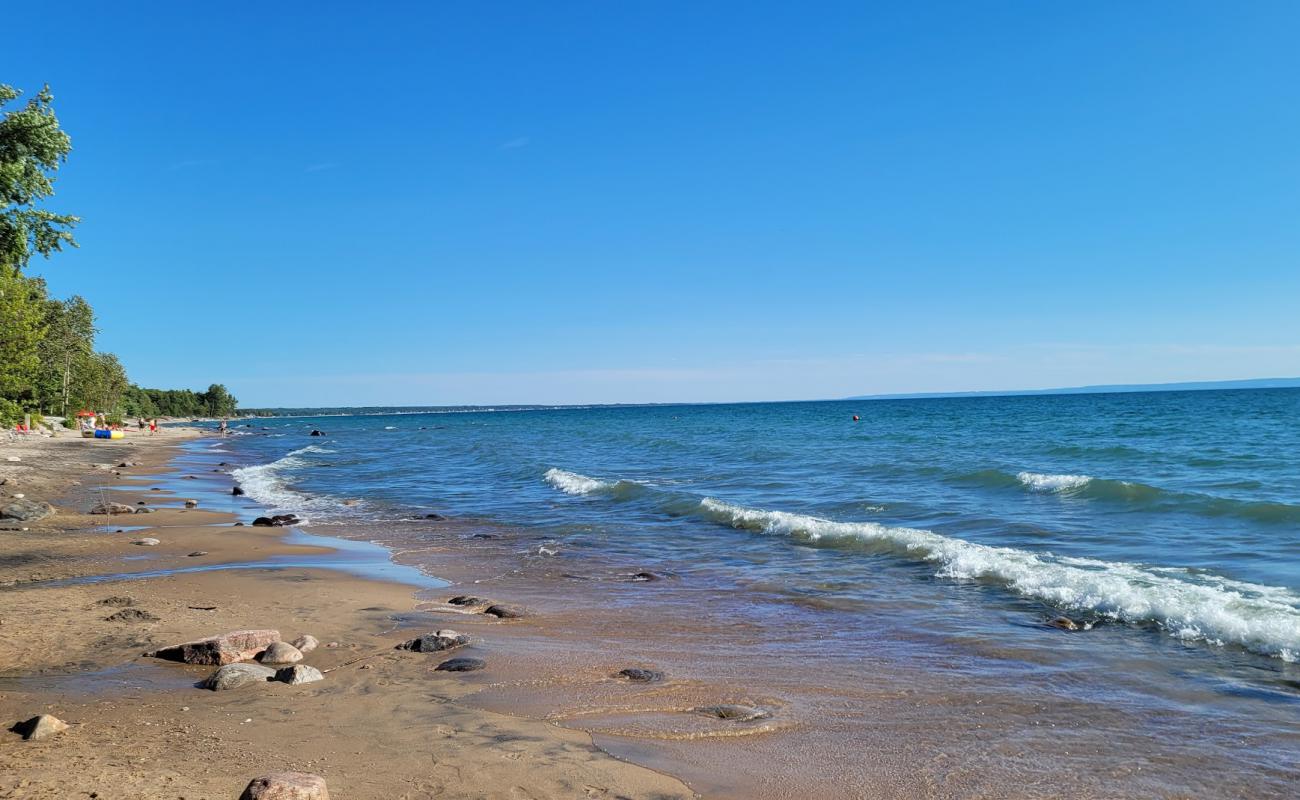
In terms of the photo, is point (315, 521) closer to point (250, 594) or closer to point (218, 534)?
point (218, 534)

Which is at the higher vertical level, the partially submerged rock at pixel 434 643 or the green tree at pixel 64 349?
the green tree at pixel 64 349

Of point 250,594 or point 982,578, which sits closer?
point 250,594

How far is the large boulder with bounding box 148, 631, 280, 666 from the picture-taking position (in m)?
8.03

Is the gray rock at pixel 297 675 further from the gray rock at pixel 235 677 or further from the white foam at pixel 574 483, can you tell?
the white foam at pixel 574 483

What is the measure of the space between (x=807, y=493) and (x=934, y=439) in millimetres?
26217

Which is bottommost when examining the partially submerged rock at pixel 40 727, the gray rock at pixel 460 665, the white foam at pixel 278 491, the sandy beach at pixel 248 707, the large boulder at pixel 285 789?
the white foam at pixel 278 491

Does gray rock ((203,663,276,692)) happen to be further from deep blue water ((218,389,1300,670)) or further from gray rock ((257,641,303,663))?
deep blue water ((218,389,1300,670))

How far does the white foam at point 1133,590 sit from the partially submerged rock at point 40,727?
37.9ft

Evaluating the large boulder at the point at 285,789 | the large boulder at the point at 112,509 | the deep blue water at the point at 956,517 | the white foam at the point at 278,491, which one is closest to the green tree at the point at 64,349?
the white foam at the point at 278,491

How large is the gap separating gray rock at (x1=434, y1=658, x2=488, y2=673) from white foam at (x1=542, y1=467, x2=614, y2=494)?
19483 mm

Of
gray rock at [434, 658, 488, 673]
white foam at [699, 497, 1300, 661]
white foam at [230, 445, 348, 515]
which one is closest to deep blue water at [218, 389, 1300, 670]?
white foam at [699, 497, 1300, 661]

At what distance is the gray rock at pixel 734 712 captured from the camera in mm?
6922

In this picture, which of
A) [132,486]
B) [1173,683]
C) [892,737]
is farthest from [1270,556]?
[132,486]

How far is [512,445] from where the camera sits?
61.8 metres
